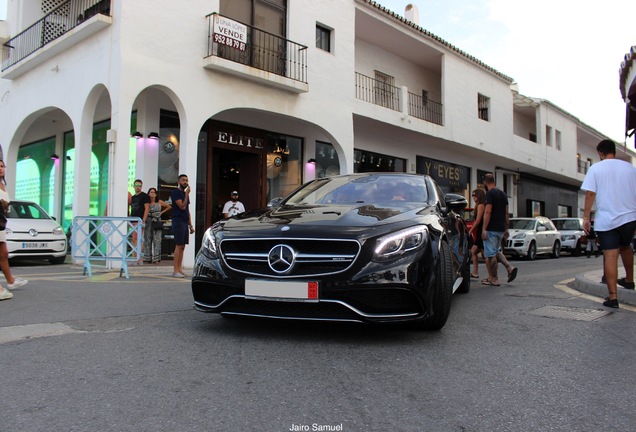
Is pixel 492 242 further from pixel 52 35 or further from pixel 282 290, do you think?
pixel 52 35

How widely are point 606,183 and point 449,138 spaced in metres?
13.1

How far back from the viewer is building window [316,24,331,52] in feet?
46.8

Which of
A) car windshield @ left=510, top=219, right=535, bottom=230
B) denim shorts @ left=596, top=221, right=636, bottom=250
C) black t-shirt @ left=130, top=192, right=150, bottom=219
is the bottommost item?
denim shorts @ left=596, top=221, right=636, bottom=250

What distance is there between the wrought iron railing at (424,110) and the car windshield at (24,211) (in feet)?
41.6

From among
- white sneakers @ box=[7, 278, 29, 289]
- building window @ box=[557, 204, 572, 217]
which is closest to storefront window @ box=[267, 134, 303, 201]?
white sneakers @ box=[7, 278, 29, 289]

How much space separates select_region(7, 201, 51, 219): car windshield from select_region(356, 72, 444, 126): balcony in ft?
31.8

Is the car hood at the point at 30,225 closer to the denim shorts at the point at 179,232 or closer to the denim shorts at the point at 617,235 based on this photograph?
the denim shorts at the point at 179,232

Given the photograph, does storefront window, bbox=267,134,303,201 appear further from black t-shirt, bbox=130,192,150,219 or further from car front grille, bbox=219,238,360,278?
car front grille, bbox=219,238,360,278

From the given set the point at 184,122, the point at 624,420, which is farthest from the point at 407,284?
the point at 184,122

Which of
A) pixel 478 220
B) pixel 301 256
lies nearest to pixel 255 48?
pixel 478 220

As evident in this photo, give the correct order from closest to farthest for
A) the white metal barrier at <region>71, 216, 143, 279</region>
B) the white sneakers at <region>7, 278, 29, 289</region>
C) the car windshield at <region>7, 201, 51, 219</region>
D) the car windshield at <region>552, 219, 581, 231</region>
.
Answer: the white sneakers at <region>7, 278, 29, 289</region>
the white metal barrier at <region>71, 216, 143, 279</region>
the car windshield at <region>7, 201, 51, 219</region>
the car windshield at <region>552, 219, 581, 231</region>

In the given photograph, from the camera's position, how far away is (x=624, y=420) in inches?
93.7

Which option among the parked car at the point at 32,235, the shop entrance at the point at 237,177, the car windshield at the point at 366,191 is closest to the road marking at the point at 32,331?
the car windshield at the point at 366,191

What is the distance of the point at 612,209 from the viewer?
17.9 ft
